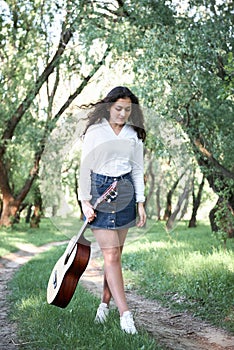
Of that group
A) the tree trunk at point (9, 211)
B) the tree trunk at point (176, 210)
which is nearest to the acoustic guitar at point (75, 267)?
the tree trunk at point (176, 210)

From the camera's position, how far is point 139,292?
24.2ft

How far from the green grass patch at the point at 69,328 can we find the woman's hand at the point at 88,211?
3.00 feet

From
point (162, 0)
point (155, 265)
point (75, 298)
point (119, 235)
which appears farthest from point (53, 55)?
point (119, 235)

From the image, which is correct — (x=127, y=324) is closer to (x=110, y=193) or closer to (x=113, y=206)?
(x=113, y=206)

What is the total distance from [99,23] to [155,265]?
5.01 m

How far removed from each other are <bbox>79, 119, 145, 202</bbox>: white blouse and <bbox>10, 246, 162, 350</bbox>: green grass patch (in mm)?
1101

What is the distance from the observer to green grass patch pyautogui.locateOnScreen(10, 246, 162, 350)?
4.02 meters

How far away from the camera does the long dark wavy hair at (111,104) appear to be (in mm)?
4574

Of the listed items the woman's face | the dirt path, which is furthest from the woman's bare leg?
the woman's face

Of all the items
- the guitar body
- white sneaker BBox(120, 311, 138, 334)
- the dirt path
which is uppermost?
the guitar body

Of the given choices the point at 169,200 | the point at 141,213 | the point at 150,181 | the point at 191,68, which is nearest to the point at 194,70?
the point at 191,68

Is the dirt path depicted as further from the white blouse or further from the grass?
the white blouse

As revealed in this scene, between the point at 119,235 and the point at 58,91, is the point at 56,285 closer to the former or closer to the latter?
the point at 119,235

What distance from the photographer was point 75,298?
609 centimetres
